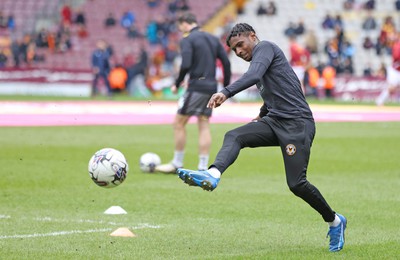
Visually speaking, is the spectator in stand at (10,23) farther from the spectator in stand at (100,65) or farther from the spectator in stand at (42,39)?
the spectator in stand at (100,65)

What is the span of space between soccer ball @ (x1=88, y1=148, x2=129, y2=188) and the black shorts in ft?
16.4

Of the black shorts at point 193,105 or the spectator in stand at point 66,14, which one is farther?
the spectator in stand at point 66,14

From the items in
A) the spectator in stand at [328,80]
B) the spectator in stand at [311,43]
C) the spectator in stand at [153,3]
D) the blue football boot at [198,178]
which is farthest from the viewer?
the spectator in stand at [153,3]

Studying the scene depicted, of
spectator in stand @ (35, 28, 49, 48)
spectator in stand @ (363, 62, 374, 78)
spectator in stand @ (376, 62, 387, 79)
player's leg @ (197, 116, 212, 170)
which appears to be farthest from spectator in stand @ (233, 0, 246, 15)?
player's leg @ (197, 116, 212, 170)

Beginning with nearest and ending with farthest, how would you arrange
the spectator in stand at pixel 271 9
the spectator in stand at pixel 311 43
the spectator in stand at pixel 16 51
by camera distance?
the spectator in stand at pixel 311 43 < the spectator in stand at pixel 16 51 < the spectator in stand at pixel 271 9

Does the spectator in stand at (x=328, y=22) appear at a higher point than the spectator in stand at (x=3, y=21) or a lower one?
higher

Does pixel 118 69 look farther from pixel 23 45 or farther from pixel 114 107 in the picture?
pixel 114 107

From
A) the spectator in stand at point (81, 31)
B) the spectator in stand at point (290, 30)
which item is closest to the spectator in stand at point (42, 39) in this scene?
the spectator in stand at point (81, 31)

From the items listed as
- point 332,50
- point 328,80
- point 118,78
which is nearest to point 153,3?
point 118,78

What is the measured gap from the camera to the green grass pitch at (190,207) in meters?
8.60

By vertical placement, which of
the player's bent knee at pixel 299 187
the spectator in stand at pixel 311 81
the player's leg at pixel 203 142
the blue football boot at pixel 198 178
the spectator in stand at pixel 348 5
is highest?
the blue football boot at pixel 198 178

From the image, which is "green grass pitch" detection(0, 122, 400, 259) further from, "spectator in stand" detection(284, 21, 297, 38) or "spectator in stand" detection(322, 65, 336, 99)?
"spectator in stand" detection(284, 21, 297, 38)

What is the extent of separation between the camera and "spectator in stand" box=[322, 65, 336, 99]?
39.8 metres

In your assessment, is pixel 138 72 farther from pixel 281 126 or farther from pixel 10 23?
pixel 281 126
